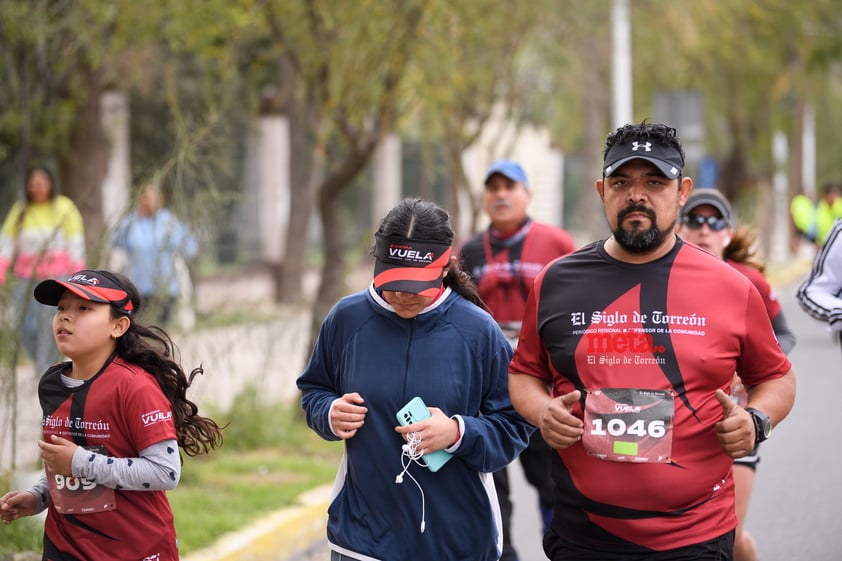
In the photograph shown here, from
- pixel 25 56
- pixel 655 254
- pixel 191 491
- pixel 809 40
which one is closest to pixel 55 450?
pixel 655 254

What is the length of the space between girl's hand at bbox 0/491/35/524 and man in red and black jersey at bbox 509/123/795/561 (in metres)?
1.63

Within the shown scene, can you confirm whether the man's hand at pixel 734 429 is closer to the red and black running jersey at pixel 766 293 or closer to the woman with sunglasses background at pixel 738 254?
the red and black running jersey at pixel 766 293

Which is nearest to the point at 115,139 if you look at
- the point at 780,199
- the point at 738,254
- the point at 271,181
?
the point at 271,181

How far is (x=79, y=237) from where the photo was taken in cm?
885

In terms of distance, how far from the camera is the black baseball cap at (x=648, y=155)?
3736 mm

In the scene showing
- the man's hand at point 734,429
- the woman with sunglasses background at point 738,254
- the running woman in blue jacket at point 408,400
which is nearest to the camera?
the man's hand at point 734,429

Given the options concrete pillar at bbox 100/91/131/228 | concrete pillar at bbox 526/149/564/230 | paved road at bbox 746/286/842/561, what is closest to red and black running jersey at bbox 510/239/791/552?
paved road at bbox 746/286/842/561

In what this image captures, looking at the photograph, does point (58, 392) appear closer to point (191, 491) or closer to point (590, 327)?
point (590, 327)

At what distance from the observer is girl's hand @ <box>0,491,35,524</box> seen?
3.96 m

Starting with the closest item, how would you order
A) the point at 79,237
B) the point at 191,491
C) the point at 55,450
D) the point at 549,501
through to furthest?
the point at 55,450 → the point at 549,501 → the point at 191,491 → the point at 79,237

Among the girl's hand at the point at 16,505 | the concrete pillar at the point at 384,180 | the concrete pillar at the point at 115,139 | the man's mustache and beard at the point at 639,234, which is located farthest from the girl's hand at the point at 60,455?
the concrete pillar at the point at 384,180

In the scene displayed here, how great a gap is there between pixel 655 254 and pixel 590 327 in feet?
1.03

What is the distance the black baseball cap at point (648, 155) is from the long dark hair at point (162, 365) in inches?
62.2

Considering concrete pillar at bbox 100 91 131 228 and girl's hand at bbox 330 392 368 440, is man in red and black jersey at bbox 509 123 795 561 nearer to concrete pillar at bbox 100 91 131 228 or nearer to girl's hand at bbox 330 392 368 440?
girl's hand at bbox 330 392 368 440
